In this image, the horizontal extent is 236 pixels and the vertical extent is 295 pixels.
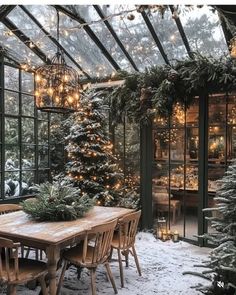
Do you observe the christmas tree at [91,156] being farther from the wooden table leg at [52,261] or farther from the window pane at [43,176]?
the wooden table leg at [52,261]

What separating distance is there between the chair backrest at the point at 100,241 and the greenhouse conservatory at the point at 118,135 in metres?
0.02

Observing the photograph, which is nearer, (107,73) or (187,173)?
(187,173)

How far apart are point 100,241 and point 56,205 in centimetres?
66

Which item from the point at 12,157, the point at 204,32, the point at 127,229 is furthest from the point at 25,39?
the point at 127,229

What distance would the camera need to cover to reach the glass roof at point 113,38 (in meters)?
4.52

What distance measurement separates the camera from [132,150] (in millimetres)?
6141

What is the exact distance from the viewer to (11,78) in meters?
5.54

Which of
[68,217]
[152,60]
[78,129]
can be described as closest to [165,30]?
[152,60]

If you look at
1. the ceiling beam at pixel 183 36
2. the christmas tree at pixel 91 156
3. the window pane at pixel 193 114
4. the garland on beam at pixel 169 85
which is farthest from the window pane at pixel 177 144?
the ceiling beam at pixel 183 36

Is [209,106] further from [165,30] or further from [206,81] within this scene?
[165,30]

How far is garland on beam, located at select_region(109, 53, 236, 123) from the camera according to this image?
4.65 metres

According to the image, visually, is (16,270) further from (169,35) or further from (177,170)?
(169,35)

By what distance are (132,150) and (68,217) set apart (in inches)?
109

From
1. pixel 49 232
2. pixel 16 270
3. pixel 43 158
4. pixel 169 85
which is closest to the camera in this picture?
pixel 16 270
